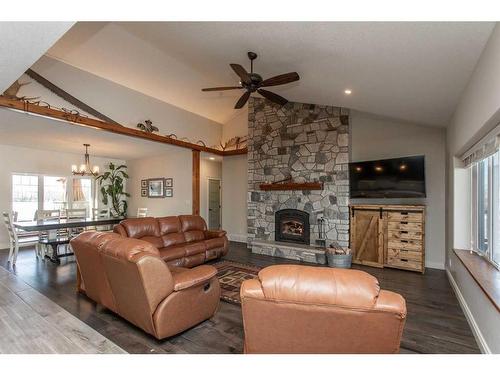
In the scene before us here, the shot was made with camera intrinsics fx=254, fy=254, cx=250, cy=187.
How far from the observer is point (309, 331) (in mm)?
1407

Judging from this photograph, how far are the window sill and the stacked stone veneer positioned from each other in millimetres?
2221

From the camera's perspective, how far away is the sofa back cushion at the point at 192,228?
5.08 meters

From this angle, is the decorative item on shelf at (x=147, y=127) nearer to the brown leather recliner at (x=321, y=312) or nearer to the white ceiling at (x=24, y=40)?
the white ceiling at (x=24, y=40)

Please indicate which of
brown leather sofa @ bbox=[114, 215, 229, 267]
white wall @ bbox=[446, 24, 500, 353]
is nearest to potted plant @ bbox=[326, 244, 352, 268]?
white wall @ bbox=[446, 24, 500, 353]

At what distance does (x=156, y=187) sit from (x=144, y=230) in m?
3.90

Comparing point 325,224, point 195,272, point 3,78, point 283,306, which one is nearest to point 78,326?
point 195,272

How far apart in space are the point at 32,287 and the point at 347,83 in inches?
210

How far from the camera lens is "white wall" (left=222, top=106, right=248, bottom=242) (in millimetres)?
7367

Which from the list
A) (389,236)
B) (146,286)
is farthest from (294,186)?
(146,286)

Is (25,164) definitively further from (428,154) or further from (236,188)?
(428,154)

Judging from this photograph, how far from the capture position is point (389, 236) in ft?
15.0

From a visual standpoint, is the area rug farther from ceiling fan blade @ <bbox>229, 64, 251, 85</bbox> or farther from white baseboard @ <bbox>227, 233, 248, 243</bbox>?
ceiling fan blade @ <bbox>229, 64, 251, 85</bbox>

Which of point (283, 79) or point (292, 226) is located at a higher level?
point (283, 79)

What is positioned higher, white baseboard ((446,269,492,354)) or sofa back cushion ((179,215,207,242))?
sofa back cushion ((179,215,207,242))
